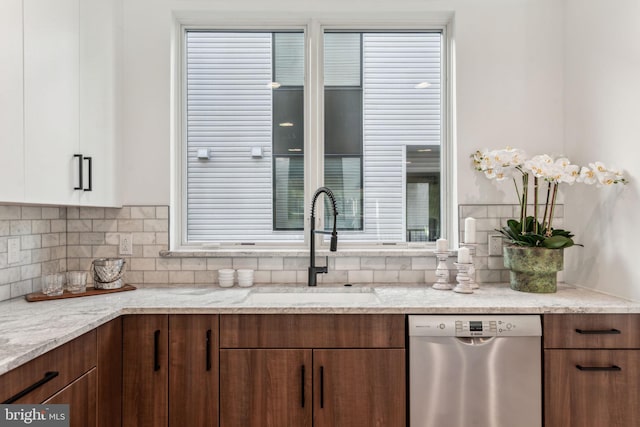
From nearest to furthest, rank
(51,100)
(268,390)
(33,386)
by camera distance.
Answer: (33,386) < (51,100) < (268,390)

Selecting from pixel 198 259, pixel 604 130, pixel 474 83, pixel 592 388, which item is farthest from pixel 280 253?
pixel 604 130

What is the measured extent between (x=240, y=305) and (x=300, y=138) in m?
1.15

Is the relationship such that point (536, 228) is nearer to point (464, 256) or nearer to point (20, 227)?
point (464, 256)

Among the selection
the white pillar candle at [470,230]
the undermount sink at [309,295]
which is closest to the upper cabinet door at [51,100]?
the undermount sink at [309,295]

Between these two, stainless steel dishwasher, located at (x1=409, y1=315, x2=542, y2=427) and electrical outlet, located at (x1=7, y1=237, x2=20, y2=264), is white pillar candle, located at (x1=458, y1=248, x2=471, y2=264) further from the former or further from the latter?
electrical outlet, located at (x1=7, y1=237, x2=20, y2=264)

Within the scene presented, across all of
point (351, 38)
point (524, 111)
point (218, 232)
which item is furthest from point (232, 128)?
Result: point (524, 111)

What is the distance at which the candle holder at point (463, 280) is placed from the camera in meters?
2.11

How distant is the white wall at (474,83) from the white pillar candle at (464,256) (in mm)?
371

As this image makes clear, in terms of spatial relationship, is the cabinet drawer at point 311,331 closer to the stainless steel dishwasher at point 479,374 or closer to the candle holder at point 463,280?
the stainless steel dishwasher at point 479,374

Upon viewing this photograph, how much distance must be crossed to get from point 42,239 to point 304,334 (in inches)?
Result: 60.6

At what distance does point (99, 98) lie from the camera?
2.13 m

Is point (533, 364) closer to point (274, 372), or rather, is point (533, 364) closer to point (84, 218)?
point (274, 372)

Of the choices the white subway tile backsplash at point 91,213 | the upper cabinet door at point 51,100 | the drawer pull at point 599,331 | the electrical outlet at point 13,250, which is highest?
the upper cabinet door at point 51,100

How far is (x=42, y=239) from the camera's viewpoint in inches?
86.4
